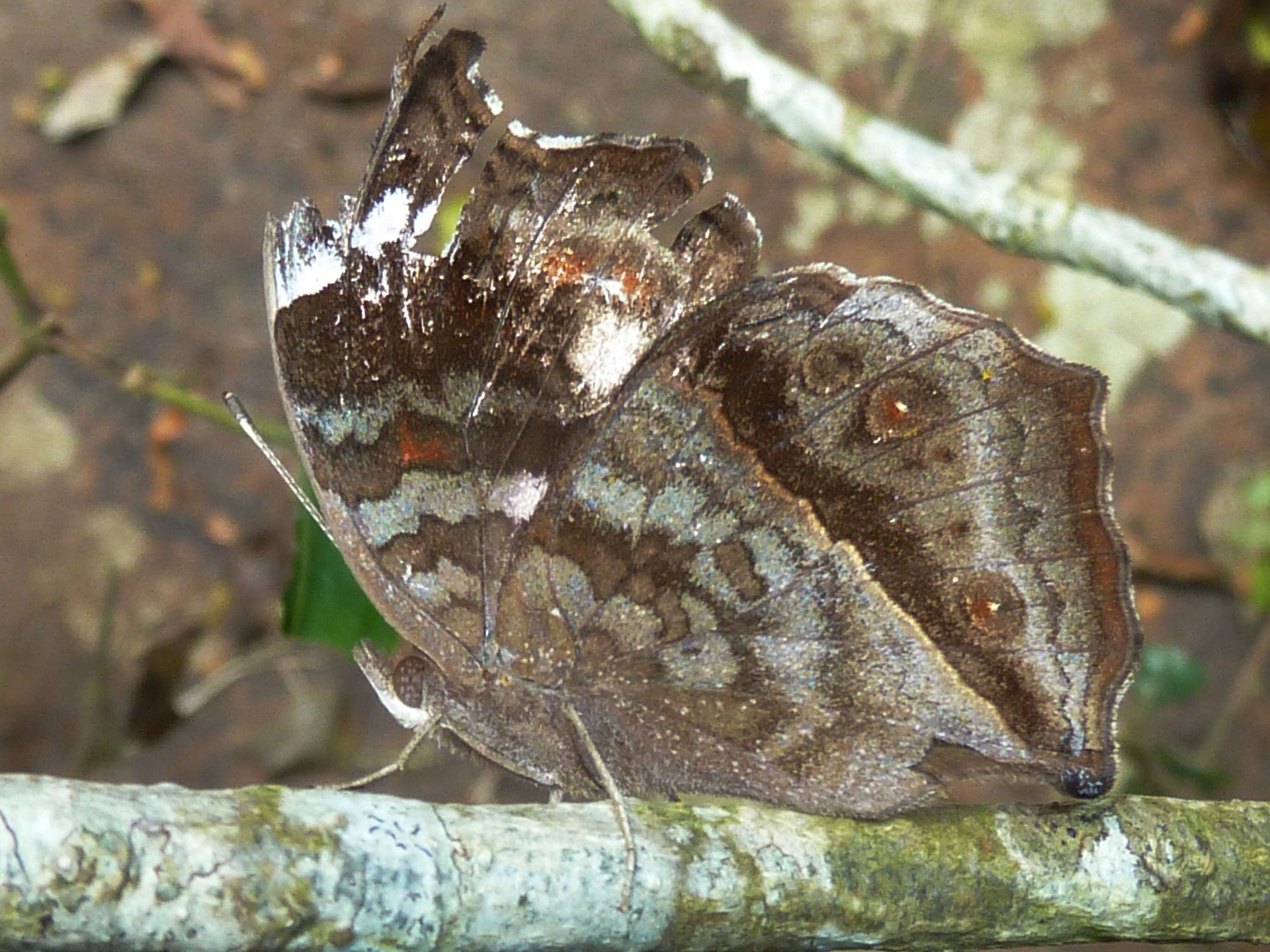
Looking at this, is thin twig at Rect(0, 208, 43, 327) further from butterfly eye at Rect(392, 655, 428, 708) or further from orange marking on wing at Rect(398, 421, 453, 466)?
butterfly eye at Rect(392, 655, 428, 708)

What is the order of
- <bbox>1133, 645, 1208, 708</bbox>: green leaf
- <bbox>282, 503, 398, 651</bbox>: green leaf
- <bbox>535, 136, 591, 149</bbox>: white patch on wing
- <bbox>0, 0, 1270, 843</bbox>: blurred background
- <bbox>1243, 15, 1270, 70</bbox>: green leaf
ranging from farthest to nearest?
<bbox>1243, 15, 1270, 70</bbox>: green leaf < <bbox>0, 0, 1270, 843</bbox>: blurred background < <bbox>1133, 645, 1208, 708</bbox>: green leaf < <bbox>282, 503, 398, 651</bbox>: green leaf < <bbox>535, 136, 591, 149</bbox>: white patch on wing

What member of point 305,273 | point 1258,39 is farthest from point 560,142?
point 1258,39

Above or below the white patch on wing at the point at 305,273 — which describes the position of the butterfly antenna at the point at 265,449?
below

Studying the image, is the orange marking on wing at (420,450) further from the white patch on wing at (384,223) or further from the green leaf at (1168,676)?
the green leaf at (1168,676)

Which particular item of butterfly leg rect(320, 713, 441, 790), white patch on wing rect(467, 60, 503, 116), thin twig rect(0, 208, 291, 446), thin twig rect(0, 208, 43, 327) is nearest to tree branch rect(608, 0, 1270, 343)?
white patch on wing rect(467, 60, 503, 116)

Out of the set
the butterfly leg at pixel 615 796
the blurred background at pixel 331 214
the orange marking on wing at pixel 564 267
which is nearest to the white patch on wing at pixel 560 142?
the orange marking on wing at pixel 564 267

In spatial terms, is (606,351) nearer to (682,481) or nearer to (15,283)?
(682,481)
